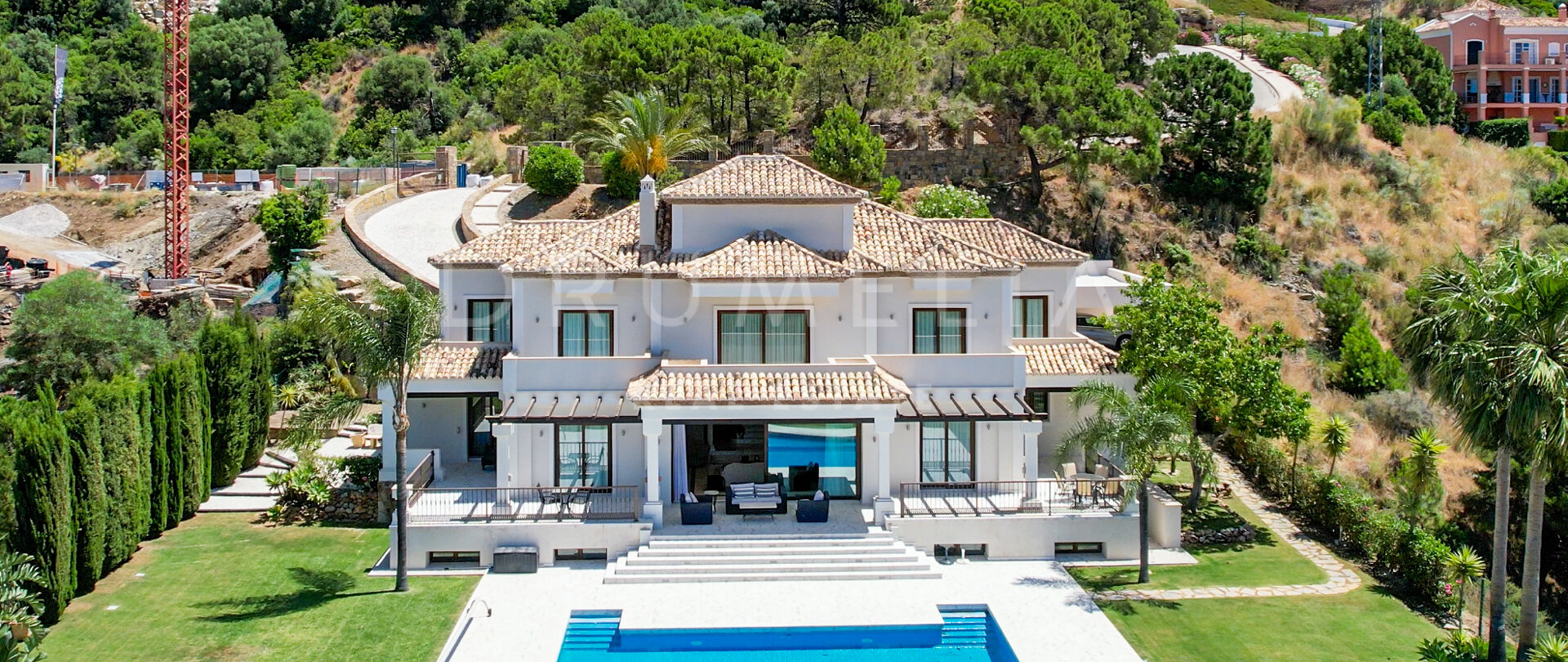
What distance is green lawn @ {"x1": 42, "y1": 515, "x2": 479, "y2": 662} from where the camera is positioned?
2219 cm

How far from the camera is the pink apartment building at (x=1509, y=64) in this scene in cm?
7562

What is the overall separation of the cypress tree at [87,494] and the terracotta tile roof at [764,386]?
11.3 m

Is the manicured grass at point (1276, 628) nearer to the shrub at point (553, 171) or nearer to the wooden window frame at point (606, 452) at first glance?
the wooden window frame at point (606, 452)

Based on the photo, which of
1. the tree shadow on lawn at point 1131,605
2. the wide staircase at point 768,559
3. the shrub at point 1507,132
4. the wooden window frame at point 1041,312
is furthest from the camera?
the shrub at point 1507,132

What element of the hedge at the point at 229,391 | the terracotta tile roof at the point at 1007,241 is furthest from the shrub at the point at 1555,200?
the hedge at the point at 229,391

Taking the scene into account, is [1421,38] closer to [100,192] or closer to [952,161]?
[952,161]

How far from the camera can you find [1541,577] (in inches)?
1248

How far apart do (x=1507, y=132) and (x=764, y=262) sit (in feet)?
196

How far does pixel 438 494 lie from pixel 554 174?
85.0 feet

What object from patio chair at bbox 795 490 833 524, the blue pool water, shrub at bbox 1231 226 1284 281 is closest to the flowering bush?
shrub at bbox 1231 226 1284 281

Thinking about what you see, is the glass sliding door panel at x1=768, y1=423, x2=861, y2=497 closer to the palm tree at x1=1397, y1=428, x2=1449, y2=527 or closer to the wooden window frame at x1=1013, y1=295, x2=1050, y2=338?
the wooden window frame at x1=1013, y1=295, x2=1050, y2=338

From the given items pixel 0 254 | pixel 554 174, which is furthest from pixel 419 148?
pixel 554 174

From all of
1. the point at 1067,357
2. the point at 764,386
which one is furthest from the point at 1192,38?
the point at 764,386

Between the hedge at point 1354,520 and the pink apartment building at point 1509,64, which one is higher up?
the pink apartment building at point 1509,64
